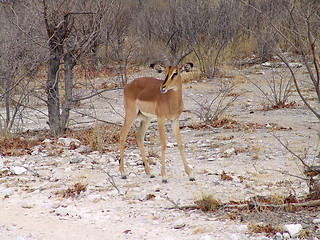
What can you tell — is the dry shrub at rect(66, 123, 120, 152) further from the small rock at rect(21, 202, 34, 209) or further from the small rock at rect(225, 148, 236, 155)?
the small rock at rect(21, 202, 34, 209)

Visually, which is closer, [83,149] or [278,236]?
[278,236]

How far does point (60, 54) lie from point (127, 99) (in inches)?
132

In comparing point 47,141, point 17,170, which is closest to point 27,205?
point 17,170

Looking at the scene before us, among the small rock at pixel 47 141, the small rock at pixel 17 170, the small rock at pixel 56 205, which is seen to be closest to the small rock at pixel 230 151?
the small rock at pixel 56 205

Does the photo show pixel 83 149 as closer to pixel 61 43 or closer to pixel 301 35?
pixel 61 43

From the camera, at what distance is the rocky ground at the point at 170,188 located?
416 cm

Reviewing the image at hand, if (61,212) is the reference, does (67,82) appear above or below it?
above

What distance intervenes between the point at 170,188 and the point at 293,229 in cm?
220

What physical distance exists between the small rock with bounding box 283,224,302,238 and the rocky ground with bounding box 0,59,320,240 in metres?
0.02

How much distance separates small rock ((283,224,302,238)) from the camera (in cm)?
371

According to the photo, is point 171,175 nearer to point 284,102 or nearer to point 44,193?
point 44,193

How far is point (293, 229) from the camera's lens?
3748 millimetres

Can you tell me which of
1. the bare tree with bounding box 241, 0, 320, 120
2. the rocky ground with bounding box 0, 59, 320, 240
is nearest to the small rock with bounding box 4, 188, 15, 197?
the rocky ground with bounding box 0, 59, 320, 240

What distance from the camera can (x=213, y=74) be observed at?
16.7 m
